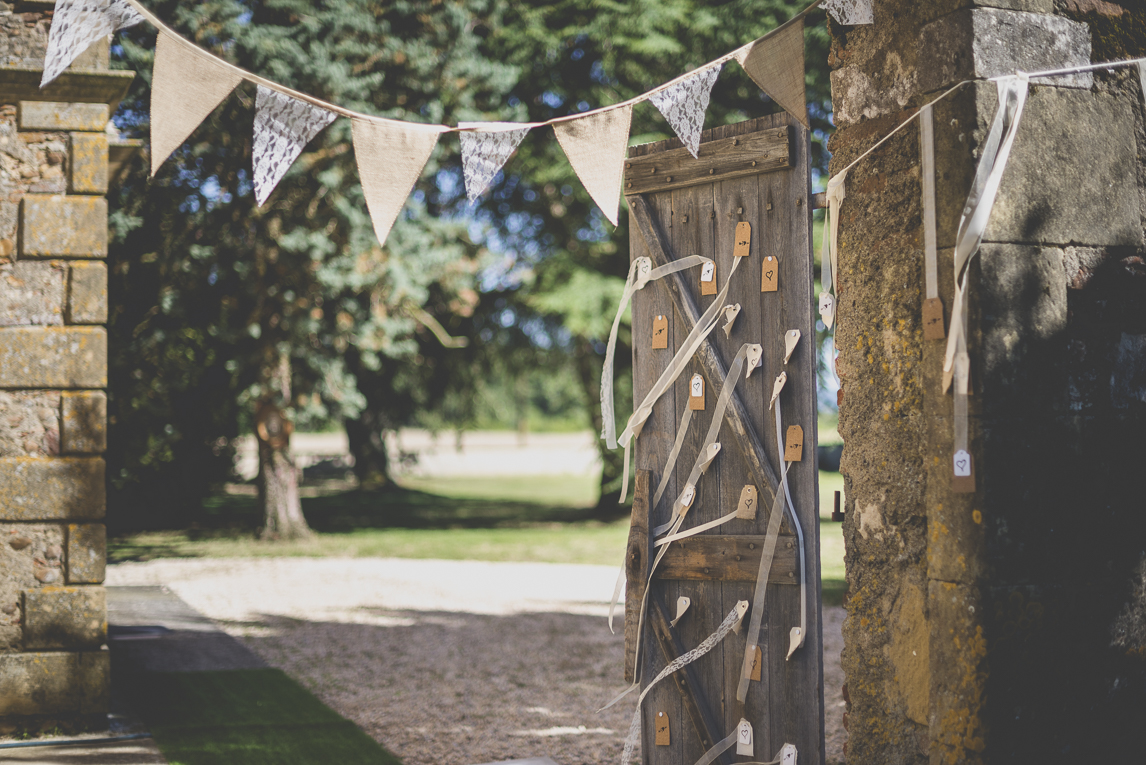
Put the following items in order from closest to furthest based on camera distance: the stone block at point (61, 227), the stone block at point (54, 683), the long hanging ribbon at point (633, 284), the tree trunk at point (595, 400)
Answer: the long hanging ribbon at point (633, 284)
the stone block at point (54, 683)
the stone block at point (61, 227)
the tree trunk at point (595, 400)

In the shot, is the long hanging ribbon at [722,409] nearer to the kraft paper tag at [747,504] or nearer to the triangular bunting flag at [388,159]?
the kraft paper tag at [747,504]

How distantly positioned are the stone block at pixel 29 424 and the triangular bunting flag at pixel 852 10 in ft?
13.3

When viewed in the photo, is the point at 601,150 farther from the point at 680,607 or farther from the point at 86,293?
the point at 86,293

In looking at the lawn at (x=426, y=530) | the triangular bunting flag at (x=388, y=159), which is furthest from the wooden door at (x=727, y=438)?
the lawn at (x=426, y=530)

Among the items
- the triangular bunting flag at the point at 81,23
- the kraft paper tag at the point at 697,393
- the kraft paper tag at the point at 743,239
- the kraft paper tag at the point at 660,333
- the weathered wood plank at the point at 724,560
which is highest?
the triangular bunting flag at the point at 81,23

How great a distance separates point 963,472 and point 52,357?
4269mm

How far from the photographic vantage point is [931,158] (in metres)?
2.89

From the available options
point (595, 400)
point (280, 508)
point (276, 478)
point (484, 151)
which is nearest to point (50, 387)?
point (484, 151)

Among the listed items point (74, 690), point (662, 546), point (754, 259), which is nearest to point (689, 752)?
point (662, 546)

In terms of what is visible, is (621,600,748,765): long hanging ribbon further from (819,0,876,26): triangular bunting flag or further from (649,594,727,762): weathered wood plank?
(819,0,876,26): triangular bunting flag

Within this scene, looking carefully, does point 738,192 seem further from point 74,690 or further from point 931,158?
point 74,690

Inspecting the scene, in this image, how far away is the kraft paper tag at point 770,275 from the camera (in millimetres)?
3469

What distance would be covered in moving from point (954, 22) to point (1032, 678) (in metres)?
1.94

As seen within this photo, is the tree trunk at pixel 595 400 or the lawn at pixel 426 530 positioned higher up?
the tree trunk at pixel 595 400
